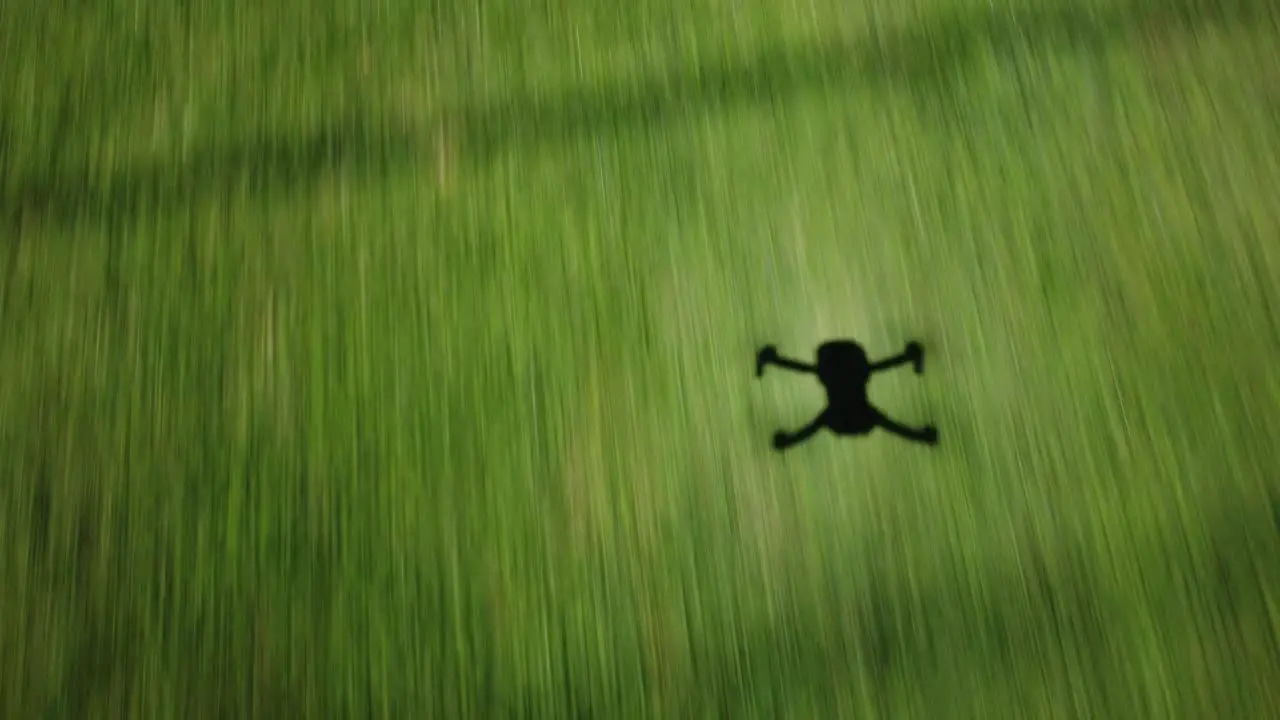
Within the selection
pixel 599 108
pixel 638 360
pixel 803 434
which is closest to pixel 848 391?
pixel 803 434

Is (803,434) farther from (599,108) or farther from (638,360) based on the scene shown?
(599,108)

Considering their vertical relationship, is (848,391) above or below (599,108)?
below

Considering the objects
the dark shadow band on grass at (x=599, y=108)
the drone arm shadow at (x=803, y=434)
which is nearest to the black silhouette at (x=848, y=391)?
the drone arm shadow at (x=803, y=434)

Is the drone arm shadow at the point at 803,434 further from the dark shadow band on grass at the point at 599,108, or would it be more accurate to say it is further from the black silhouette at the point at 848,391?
the dark shadow band on grass at the point at 599,108

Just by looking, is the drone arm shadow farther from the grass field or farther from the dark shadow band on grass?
the dark shadow band on grass

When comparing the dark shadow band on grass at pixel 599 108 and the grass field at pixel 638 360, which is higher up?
the dark shadow band on grass at pixel 599 108

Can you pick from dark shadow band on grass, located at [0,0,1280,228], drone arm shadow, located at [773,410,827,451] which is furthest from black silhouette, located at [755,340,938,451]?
dark shadow band on grass, located at [0,0,1280,228]
